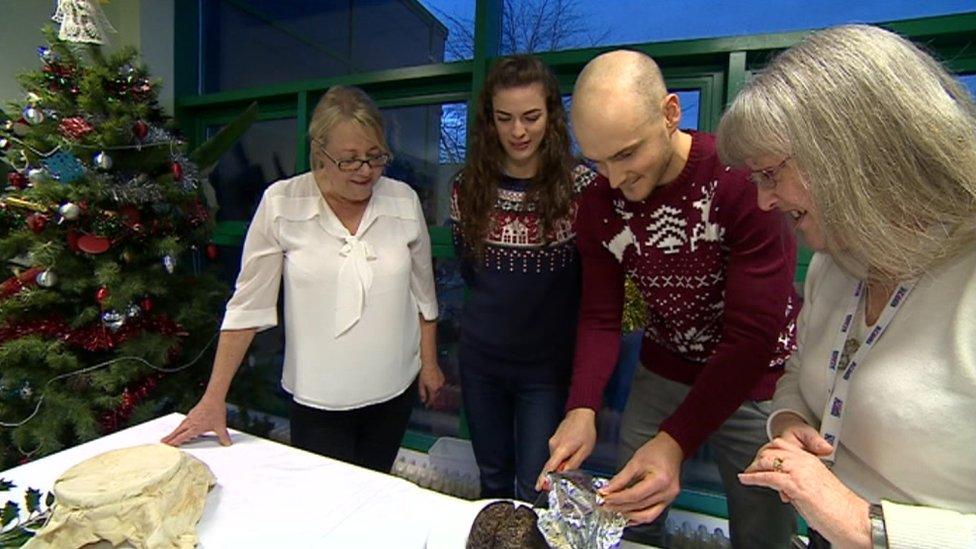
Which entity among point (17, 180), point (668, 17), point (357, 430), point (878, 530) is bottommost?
point (357, 430)

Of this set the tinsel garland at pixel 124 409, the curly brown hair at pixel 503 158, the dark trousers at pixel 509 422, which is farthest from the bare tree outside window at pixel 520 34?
the tinsel garland at pixel 124 409

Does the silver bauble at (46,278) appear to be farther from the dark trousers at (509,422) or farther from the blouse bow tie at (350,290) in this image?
the dark trousers at (509,422)


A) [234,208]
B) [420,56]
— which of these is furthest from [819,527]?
[234,208]

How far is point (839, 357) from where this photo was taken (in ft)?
2.46

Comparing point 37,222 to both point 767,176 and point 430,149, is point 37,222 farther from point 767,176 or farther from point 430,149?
point 767,176

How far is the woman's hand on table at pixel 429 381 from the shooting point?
1.50m

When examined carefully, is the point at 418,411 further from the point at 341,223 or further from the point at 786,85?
the point at 786,85

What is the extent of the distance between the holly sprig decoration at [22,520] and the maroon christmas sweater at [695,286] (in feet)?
2.98

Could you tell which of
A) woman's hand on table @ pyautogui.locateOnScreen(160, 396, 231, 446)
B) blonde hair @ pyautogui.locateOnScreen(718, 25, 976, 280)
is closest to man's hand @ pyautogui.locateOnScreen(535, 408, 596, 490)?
blonde hair @ pyautogui.locateOnScreen(718, 25, 976, 280)

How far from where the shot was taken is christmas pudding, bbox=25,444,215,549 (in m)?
0.69

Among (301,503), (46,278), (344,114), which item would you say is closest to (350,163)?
(344,114)

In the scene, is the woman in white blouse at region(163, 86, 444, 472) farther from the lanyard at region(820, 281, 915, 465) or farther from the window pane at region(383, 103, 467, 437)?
the lanyard at region(820, 281, 915, 465)

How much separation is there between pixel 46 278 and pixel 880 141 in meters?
2.25

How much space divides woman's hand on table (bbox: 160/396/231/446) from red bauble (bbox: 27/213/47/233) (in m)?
1.09
